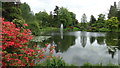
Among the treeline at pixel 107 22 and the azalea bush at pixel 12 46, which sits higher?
the treeline at pixel 107 22

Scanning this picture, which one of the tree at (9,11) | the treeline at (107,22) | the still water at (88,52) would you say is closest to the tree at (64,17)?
the treeline at (107,22)

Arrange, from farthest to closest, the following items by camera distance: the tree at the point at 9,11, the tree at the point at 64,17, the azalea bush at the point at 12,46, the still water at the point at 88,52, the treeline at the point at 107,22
Answer: the tree at the point at 64,17
the treeline at the point at 107,22
the tree at the point at 9,11
the still water at the point at 88,52
the azalea bush at the point at 12,46

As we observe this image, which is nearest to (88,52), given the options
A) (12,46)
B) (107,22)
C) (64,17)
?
(12,46)

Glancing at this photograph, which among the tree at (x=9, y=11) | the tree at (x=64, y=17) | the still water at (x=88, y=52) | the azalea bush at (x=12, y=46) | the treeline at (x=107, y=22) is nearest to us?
the azalea bush at (x=12, y=46)

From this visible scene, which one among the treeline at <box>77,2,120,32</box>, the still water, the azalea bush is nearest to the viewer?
the azalea bush

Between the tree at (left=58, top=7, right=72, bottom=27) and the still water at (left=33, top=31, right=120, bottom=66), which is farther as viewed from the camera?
the tree at (left=58, top=7, right=72, bottom=27)

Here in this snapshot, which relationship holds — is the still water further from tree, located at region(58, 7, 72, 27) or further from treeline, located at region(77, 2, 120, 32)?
tree, located at region(58, 7, 72, 27)

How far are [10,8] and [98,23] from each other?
32437mm

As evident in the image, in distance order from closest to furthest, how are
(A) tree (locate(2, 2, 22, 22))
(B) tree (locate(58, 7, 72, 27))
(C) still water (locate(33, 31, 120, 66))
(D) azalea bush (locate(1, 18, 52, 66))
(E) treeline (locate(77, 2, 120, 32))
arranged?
1. (D) azalea bush (locate(1, 18, 52, 66))
2. (C) still water (locate(33, 31, 120, 66))
3. (A) tree (locate(2, 2, 22, 22))
4. (E) treeline (locate(77, 2, 120, 32))
5. (B) tree (locate(58, 7, 72, 27))

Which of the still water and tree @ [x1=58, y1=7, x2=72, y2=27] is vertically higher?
tree @ [x1=58, y1=7, x2=72, y2=27]

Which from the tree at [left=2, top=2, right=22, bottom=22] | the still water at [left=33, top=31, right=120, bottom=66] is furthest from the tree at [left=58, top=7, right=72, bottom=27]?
the still water at [left=33, top=31, right=120, bottom=66]

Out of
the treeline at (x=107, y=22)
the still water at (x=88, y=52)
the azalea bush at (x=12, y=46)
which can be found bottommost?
the still water at (x=88, y=52)

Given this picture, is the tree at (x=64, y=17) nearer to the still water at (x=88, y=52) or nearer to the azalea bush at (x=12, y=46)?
the still water at (x=88, y=52)

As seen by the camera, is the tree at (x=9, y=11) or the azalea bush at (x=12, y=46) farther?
the tree at (x=9, y=11)
